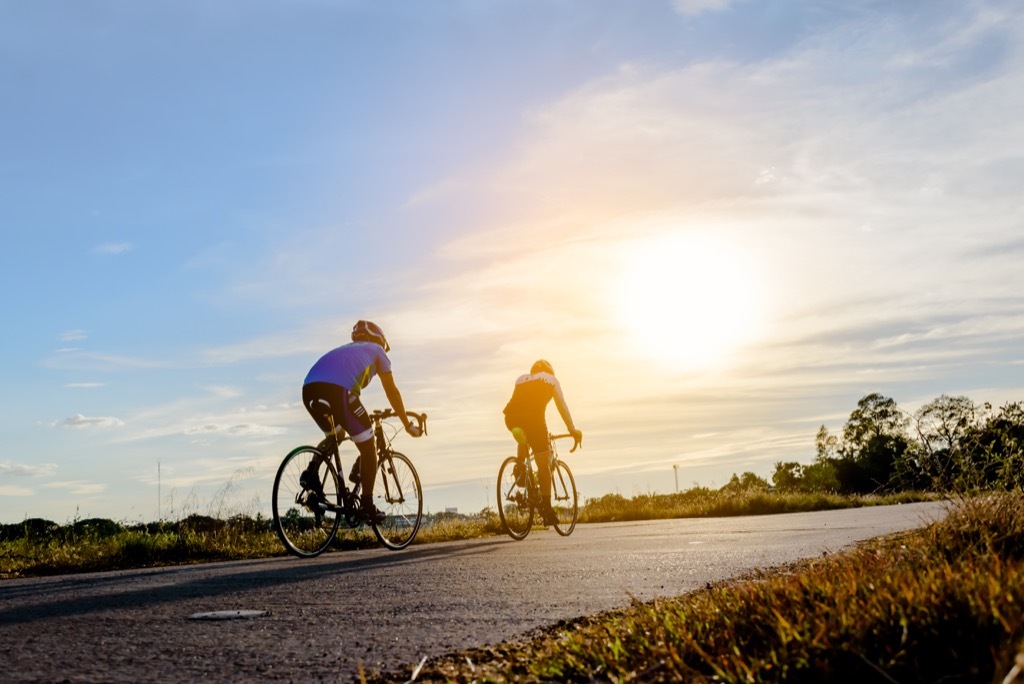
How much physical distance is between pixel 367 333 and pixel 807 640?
8.14 m

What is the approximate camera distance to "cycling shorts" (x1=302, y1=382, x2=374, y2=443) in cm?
1018

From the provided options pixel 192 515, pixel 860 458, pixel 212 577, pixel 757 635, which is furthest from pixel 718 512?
pixel 860 458

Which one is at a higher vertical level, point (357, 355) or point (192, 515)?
point (357, 355)

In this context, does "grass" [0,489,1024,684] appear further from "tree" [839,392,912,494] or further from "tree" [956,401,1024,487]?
"tree" [839,392,912,494]

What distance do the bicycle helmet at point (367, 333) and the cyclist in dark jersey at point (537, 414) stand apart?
3014mm

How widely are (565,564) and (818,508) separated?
16.9 metres

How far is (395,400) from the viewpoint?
11039mm

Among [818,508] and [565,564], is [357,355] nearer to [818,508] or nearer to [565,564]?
[565,564]

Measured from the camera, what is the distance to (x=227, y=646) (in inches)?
171

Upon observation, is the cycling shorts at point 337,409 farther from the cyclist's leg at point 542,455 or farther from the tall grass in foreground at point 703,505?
the tall grass in foreground at point 703,505

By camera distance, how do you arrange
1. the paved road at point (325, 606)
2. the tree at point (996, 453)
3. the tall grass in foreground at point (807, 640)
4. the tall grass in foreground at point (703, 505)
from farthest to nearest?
the tall grass in foreground at point (703, 505)
the tree at point (996, 453)
the paved road at point (325, 606)
the tall grass in foreground at point (807, 640)

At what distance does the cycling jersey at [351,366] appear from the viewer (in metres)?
10.2

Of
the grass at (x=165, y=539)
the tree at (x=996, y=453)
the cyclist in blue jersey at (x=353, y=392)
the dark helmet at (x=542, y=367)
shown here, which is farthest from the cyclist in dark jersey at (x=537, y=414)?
the tree at (x=996, y=453)

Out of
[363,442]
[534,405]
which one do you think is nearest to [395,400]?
[363,442]
